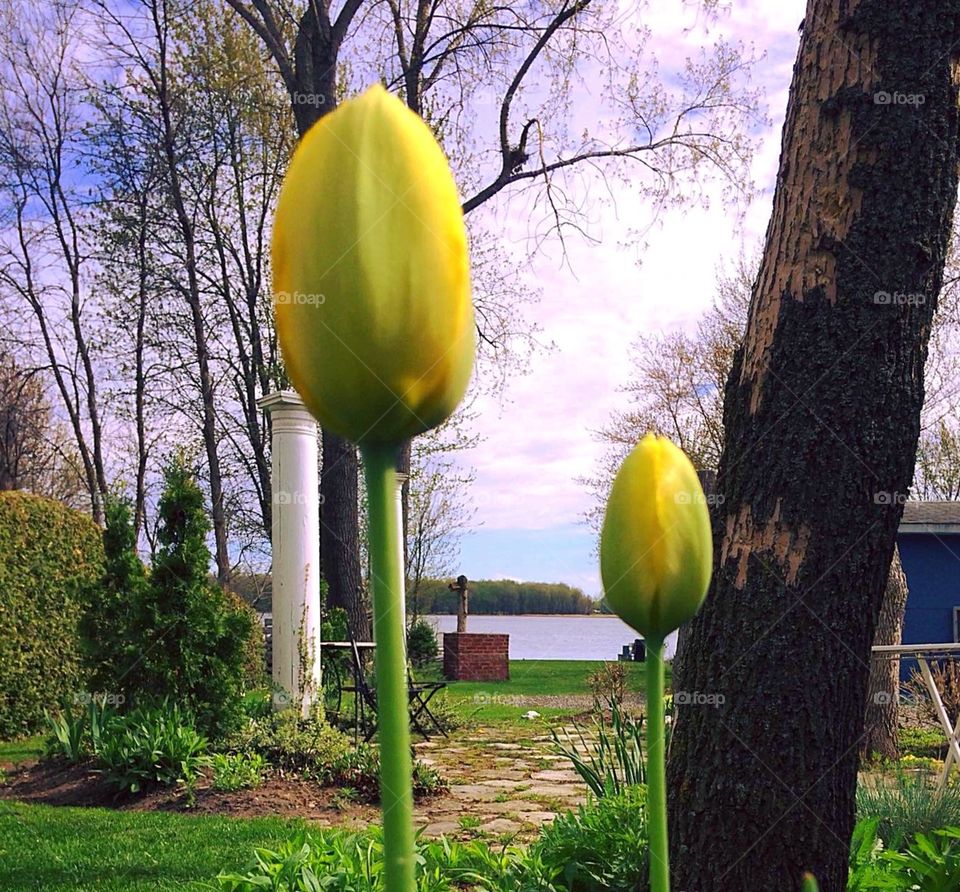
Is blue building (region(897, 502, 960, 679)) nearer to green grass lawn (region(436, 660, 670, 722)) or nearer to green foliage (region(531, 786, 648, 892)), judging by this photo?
green grass lawn (region(436, 660, 670, 722))

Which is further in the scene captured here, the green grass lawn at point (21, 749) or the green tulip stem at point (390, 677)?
the green grass lawn at point (21, 749)

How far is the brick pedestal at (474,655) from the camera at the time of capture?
1847cm

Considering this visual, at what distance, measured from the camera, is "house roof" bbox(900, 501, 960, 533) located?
657 inches

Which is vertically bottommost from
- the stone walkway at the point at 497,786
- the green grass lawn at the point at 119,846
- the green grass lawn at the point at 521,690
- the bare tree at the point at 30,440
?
the green grass lawn at the point at 521,690

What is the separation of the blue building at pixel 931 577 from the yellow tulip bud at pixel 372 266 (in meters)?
17.8

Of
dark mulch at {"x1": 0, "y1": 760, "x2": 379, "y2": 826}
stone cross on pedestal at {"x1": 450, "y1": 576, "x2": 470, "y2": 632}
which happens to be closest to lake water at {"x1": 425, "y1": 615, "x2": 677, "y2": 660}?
stone cross on pedestal at {"x1": 450, "y1": 576, "x2": 470, "y2": 632}

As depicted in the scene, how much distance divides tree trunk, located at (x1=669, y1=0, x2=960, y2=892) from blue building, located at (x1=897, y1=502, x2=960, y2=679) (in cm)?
1540

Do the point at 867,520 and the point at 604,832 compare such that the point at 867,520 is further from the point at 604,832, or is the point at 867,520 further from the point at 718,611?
the point at 604,832

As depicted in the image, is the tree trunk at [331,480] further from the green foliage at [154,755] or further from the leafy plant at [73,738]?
the green foliage at [154,755]

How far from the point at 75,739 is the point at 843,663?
6355mm

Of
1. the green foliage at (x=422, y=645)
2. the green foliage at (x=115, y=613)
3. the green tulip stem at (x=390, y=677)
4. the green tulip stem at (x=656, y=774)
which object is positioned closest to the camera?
the green tulip stem at (x=390, y=677)

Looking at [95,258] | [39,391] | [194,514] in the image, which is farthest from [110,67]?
[194,514]

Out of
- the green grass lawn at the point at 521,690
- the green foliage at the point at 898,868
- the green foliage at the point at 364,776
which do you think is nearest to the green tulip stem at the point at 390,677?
the green foliage at the point at 898,868

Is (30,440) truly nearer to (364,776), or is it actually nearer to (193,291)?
(193,291)
